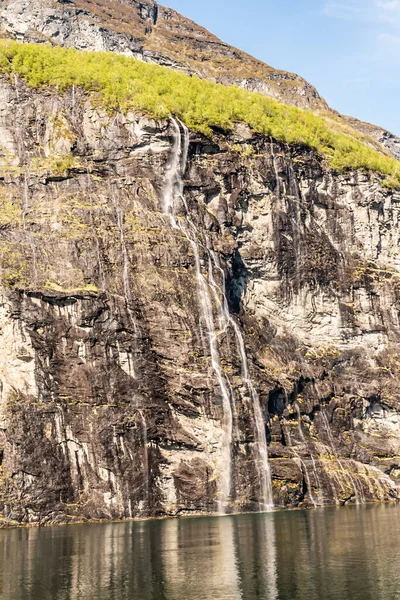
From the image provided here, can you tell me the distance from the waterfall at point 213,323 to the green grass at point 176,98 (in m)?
4.63

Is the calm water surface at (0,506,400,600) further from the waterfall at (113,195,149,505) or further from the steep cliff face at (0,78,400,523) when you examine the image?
the steep cliff face at (0,78,400,523)

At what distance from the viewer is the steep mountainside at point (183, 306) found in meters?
61.2

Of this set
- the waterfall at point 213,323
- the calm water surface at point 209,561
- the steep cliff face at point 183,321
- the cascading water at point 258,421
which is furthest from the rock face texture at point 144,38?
the calm water surface at point 209,561

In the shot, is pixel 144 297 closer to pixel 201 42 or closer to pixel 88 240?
pixel 88 240

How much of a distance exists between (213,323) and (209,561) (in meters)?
36.2

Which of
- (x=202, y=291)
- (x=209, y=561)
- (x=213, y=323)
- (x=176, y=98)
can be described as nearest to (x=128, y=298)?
(x=202, y=291)

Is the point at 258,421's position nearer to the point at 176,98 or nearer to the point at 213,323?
the point at 213,323

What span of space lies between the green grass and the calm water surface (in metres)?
47.9

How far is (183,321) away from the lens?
69312 millimetres

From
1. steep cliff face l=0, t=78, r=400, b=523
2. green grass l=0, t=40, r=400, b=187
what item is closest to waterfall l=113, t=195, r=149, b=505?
steep cliff face l=0, t=78, r=400, b=523

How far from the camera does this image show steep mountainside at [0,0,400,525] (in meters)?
61.2

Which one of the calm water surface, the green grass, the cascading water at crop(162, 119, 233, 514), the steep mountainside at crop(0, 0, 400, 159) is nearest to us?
the calm water surface

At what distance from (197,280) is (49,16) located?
92399 mm

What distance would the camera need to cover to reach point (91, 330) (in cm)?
6475
